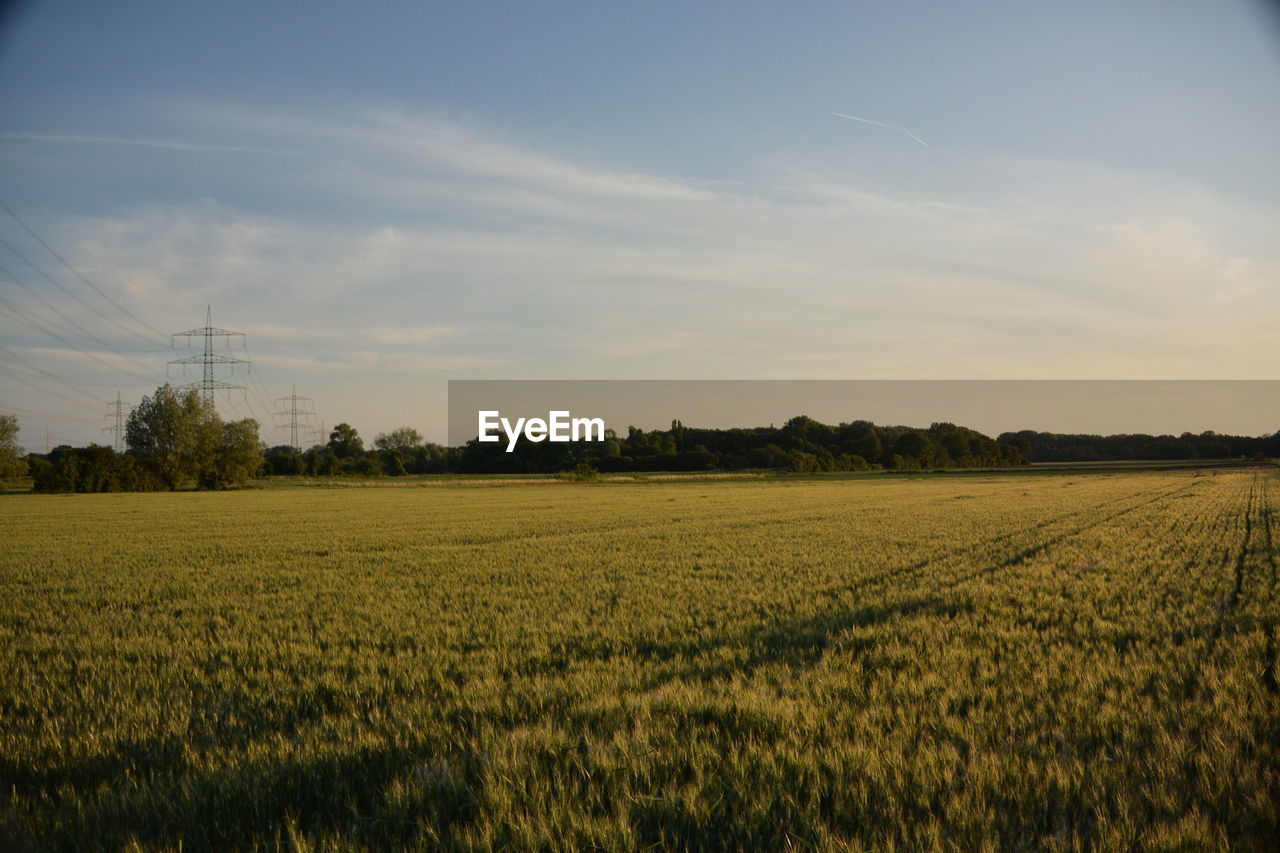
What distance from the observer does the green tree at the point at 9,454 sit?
93.1m

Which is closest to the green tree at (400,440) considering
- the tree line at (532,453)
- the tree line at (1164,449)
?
the tree line at (532,453)

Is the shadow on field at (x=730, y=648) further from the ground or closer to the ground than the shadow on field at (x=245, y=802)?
closer to the ground

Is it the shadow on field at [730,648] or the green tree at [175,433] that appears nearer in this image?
the shadow on field at [730,648]

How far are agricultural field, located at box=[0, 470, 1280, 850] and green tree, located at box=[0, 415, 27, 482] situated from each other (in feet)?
348

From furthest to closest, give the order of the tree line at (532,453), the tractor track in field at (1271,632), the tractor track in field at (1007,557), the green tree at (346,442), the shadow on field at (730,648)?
the green tree at (346,442), the tree line at (532,453), the tractor track in field at (1007,557), the shadow on field at (730,648), the tractor track in field at (1271,632)

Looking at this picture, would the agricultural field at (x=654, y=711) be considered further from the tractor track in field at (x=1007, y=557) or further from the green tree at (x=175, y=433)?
the green tree at (x=175, y=433)

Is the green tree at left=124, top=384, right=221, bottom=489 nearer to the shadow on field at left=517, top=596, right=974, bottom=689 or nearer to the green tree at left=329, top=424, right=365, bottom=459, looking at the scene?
the green tree at left=329, top=424, right=365, bottom=459

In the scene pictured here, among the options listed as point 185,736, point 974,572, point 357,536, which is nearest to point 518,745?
point 185,736

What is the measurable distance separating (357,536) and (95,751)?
22.1m

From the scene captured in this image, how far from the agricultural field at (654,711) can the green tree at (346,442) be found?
145 m

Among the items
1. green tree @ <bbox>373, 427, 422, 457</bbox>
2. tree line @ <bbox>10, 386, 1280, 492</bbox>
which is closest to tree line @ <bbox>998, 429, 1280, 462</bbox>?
tree line @ <bbox>10, 386, 1280, 492</bbox>

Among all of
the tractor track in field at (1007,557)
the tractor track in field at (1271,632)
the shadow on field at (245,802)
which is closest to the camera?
the shadow on field at (245,802)

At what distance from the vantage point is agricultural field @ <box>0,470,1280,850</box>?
13.0 ft

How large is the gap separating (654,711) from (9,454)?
122 metres
